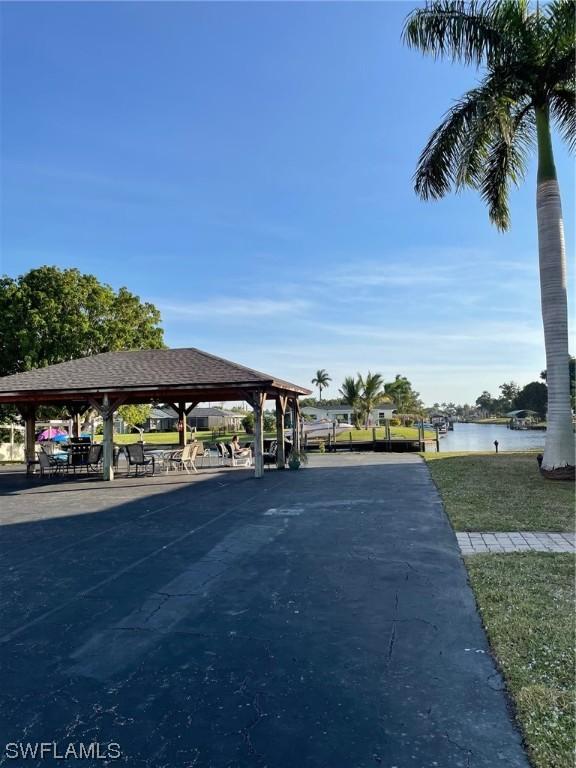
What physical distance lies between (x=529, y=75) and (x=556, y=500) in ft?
33.3

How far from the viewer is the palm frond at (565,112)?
1295 centimetres

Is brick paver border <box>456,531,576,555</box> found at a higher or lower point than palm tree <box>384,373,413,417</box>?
lower

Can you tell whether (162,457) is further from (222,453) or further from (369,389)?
(369,389)

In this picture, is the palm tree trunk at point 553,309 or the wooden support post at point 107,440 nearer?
the palm tree trunk at point 553,309

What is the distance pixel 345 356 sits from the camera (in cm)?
5981

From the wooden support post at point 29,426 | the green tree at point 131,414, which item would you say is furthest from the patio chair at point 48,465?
the green tree at point 131,414

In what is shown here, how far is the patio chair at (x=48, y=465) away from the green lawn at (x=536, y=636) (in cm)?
1345

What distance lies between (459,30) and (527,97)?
8.38 feet

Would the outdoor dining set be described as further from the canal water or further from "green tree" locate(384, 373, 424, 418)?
"green tree" locate(384, 373, 424, 418)

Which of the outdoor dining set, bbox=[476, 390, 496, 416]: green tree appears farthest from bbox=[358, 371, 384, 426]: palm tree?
bbox=[476, 390, 496, 416]: green tree

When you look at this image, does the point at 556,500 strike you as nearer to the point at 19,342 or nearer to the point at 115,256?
the point at 115,256

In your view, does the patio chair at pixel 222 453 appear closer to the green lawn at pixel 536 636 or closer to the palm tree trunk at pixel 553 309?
the palm tree trunk at pixel 553 309

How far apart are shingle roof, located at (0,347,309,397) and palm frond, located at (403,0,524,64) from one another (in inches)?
378

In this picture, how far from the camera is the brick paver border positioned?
631cm
